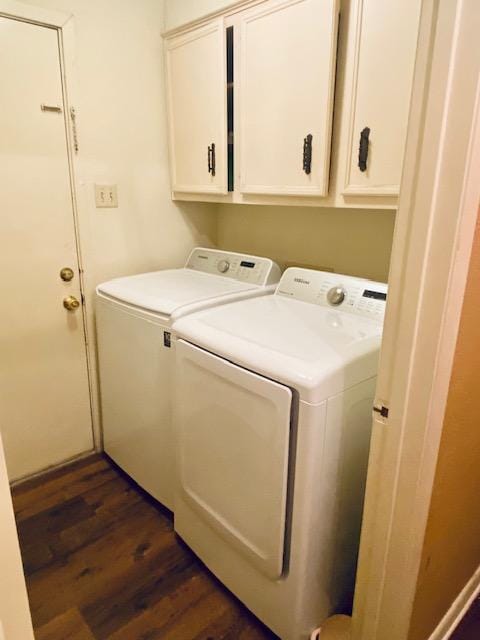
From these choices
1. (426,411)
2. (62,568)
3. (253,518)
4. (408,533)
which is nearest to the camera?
(426,411)

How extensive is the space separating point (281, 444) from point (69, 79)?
174 centimetres

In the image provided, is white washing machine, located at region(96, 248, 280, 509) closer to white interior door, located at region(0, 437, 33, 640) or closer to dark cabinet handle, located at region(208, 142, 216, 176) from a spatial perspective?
dark cabinet handle, located at region(208, 142, 216, 176)

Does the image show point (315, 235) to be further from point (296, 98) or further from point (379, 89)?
point (379, 89)

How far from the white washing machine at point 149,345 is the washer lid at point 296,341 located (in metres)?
0.19

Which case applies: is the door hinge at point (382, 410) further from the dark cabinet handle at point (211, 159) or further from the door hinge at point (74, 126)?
the door hinge at point (74, 126)

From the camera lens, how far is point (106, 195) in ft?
6.67

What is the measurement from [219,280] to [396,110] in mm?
1061

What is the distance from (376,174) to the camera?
1411mm

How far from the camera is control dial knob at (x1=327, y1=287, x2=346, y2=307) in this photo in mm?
1598

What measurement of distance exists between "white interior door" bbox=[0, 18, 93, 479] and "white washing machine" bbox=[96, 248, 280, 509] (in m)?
0.17

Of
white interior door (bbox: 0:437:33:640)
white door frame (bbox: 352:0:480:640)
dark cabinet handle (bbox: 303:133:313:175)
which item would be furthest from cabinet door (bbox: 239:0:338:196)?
white interior door (bbox: 0:437:33:640)

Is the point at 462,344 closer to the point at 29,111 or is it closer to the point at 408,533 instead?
the point at 408,533

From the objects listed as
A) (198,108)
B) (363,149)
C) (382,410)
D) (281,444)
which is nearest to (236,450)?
(281,444)

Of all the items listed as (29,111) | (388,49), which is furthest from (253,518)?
(29,111)
